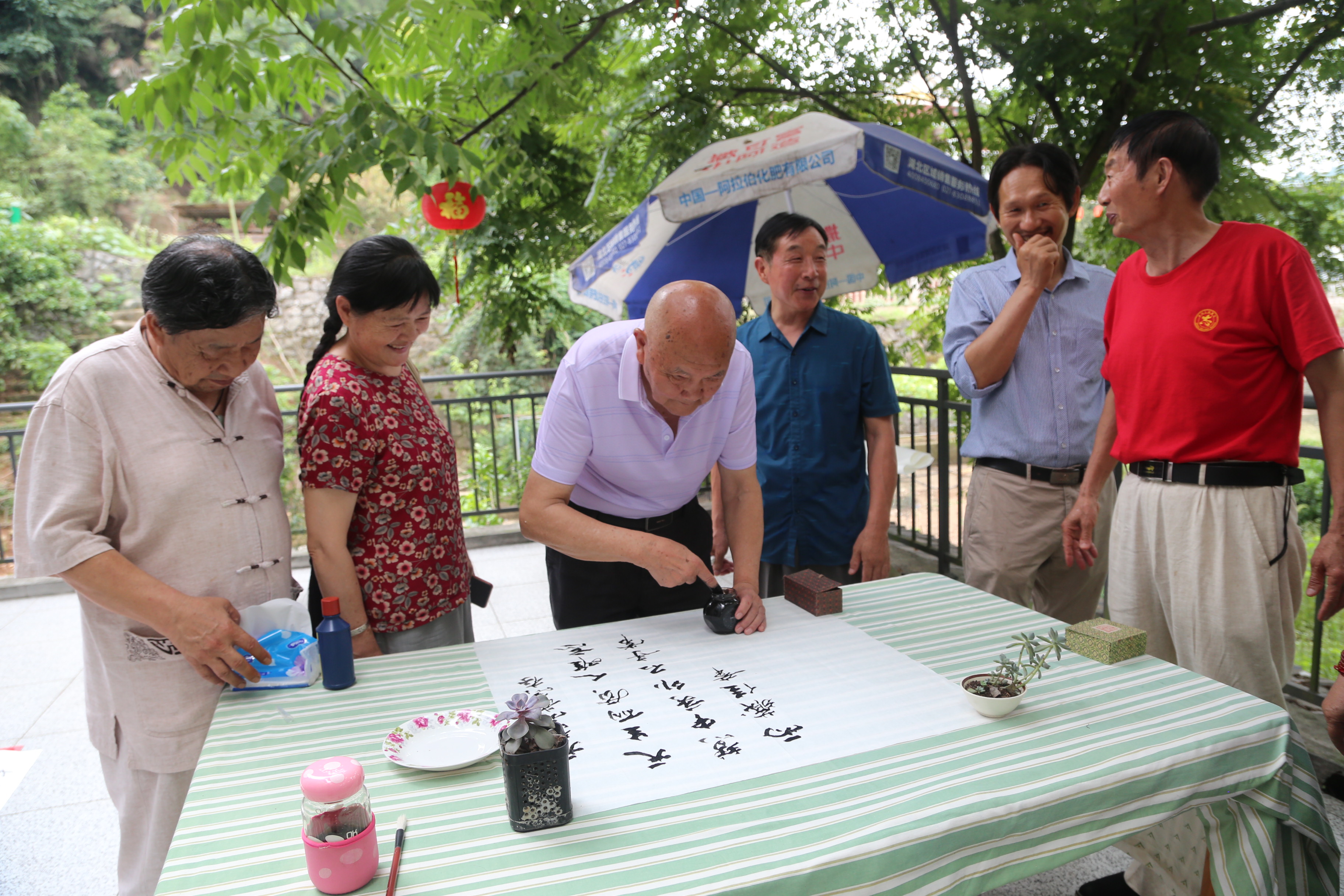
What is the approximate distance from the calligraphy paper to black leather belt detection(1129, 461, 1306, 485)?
86 centimetres

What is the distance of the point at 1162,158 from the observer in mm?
1812

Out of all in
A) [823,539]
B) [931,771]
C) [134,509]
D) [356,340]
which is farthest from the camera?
[823,539]

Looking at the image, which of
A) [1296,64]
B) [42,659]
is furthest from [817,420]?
[42,659]

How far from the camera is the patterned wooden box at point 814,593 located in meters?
1.80

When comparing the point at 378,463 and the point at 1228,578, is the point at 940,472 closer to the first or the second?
Answer: the point at 1228,578

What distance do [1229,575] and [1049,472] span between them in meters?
0.51

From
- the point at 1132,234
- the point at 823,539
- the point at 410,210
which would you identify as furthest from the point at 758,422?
the point at 410,210

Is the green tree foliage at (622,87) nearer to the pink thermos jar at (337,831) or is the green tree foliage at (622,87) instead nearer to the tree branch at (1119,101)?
the tree branch at (1119,101)

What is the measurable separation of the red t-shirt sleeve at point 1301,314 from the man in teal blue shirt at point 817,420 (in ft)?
3.24

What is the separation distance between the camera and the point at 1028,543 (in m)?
2.22

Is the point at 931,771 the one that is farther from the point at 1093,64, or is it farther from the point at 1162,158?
the point at 1093,64

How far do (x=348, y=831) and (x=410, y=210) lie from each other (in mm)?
6951

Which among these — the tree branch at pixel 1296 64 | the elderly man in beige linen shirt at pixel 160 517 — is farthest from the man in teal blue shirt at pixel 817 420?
the tree branch at pixel 1296 64

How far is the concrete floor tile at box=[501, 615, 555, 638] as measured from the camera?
391cm
